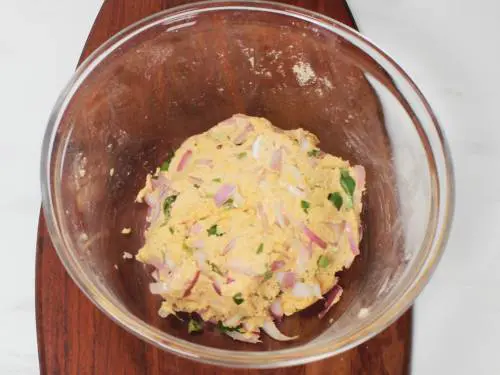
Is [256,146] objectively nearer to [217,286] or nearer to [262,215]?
[262,215]

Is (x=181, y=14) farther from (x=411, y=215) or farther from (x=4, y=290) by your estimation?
(x=4, y=290)

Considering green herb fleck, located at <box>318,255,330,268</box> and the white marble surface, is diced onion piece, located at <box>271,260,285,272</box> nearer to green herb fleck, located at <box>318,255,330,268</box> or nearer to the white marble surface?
green herb fleck, located at <box>318,255,330,268</box>

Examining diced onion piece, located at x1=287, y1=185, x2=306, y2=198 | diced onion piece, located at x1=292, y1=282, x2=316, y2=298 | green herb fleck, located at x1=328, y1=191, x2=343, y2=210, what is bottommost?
diced onion piece, located at x1=292, y1=282, x2=316, y2=298

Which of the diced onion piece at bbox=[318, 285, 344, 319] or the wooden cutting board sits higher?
the diced onion piece at bbox=[318, 285, 344, 319]

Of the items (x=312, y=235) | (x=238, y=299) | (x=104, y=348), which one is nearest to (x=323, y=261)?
(x=312, y=235)

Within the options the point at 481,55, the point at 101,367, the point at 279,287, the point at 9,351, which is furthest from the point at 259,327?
the point at 481,55

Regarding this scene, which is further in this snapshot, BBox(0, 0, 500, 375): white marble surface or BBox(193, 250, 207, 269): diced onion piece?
BBox(0, 0, 500, 375): white marble surface

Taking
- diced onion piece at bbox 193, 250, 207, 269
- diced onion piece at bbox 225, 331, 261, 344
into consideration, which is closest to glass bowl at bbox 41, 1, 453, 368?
diced onion piece at bbox 225, 331, 261, 344
